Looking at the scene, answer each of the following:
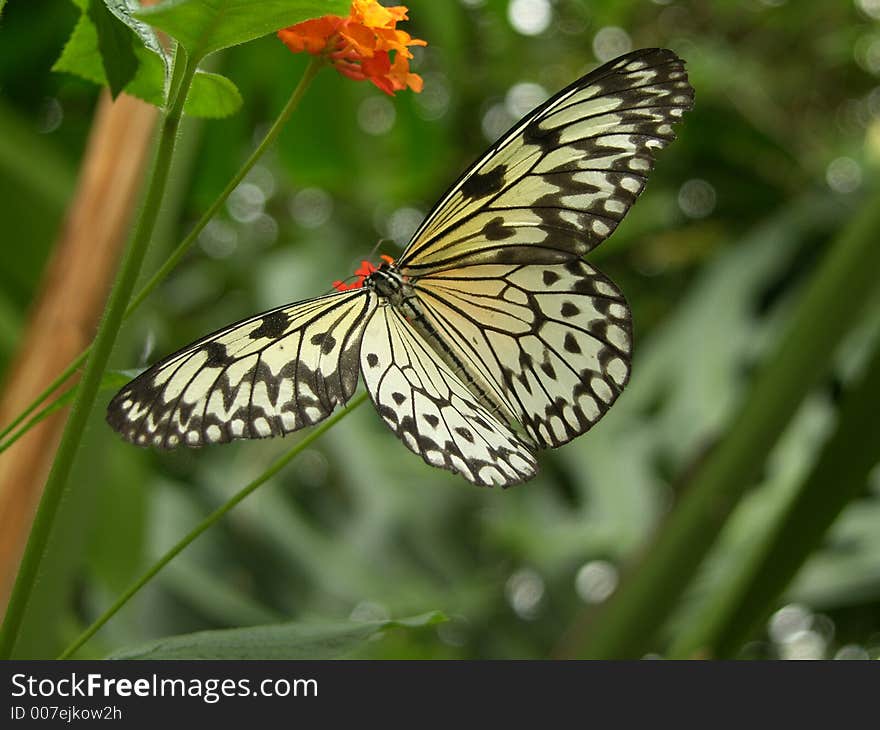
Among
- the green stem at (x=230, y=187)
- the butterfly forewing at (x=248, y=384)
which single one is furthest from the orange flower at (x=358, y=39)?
the butterfly forewing at (x=248, y=384)

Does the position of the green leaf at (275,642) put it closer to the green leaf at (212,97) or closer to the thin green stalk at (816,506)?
the green leaf at (212,97)

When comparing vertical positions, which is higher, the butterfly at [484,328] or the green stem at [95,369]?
the butterfly at [484,328]

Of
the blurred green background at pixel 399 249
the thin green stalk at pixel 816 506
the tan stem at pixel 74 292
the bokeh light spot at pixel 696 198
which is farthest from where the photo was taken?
the bokeh light spot at pixel 696 198

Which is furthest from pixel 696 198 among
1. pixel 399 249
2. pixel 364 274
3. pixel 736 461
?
pixel 364 274

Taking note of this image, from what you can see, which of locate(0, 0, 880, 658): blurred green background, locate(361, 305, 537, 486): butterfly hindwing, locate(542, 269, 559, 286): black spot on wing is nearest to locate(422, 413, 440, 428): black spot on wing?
locate(361, 305, 537, 486): butterfly hindwing

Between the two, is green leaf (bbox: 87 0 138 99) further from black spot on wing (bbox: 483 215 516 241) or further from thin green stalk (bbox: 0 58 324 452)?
black spot on wing (bbox: 483 215 516 241)
